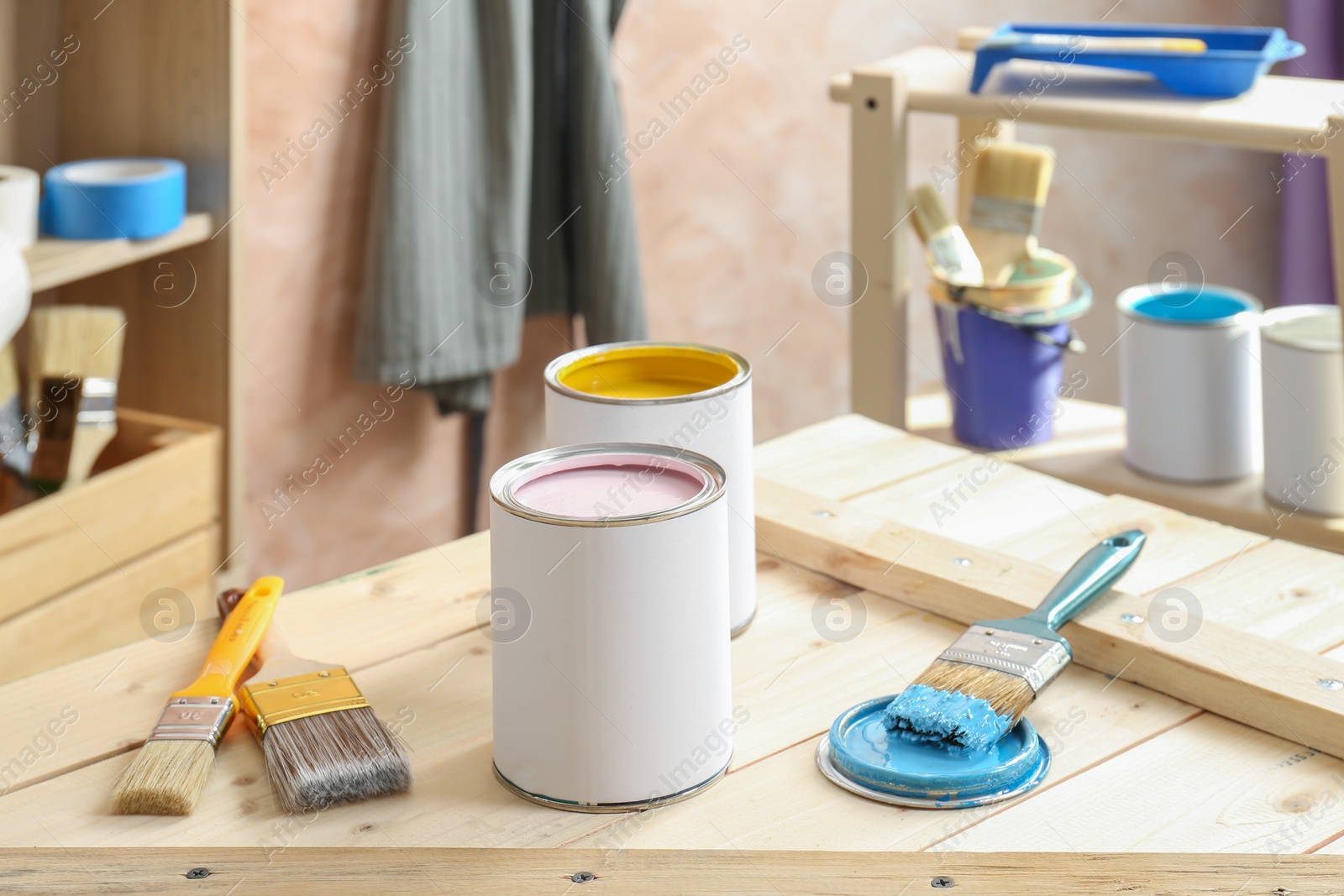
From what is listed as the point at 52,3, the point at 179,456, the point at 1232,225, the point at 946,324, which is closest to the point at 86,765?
the point at 179,456

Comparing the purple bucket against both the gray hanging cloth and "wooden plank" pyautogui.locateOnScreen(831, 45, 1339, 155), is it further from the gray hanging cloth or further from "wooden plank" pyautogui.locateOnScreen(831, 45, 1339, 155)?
the gray hanging cloth

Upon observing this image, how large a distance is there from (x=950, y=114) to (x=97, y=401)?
0.89m

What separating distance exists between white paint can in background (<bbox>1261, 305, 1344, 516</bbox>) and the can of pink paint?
37.7 inches

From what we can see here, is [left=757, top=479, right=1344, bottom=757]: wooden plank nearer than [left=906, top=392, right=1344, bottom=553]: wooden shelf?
Yes

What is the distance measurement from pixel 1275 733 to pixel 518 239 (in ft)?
3.73

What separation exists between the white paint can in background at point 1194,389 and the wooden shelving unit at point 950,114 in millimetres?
152

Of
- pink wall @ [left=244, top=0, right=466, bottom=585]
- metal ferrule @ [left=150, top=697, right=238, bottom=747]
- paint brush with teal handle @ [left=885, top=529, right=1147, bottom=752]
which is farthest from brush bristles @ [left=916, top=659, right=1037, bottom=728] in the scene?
pink wall @ [left=244, top=0, right=466, bottom=585]

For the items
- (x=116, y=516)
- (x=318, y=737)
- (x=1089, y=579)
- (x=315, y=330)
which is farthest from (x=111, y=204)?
(x=1089, y=579)

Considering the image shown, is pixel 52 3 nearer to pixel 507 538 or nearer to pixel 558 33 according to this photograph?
pixel 558 33

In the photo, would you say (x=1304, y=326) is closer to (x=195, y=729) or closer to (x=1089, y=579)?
(x=1089, y=579)

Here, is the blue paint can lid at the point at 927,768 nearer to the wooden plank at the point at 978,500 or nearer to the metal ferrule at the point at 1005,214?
the wooden plank at the point at 978,500

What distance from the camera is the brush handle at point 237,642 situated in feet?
2.14

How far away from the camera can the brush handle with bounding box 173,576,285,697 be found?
0.65 meters

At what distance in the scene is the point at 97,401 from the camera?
1.22 metres
